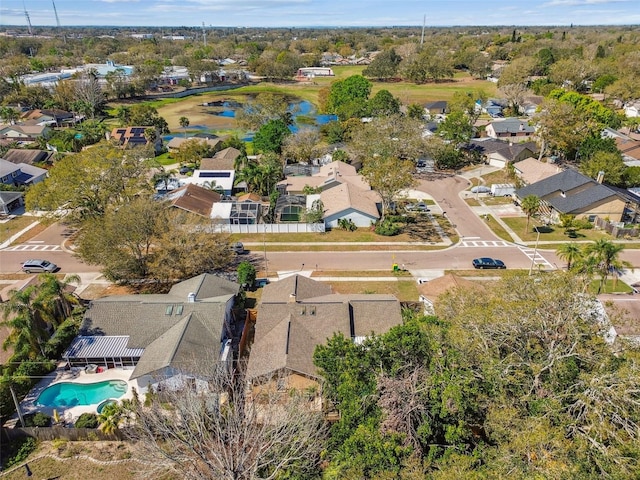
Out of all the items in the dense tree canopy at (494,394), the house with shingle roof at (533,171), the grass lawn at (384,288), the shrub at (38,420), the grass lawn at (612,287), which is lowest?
the grass lawn at (384,288)

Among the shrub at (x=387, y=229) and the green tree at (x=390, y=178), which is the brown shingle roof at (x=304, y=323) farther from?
the green tree at (x=390, y=178)

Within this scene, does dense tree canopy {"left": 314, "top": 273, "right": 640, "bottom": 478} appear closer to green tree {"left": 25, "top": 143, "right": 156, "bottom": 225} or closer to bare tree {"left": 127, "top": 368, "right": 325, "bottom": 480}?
bare tree {"left": 127, "top": 368, "right": 325, "bottom": 480}

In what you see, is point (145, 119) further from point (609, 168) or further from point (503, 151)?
point (609, 168)

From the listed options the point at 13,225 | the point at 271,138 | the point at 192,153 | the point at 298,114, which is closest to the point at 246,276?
the point at 13,225

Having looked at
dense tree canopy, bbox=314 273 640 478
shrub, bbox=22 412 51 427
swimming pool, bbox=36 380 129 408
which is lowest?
swimming pool, bbox=36 380 129 408

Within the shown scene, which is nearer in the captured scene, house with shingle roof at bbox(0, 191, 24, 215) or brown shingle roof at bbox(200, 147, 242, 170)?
house with shingle roof at bbox(0, 191, 24, 215)

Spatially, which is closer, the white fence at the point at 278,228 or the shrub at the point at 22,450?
the shrub at the point at 22,450

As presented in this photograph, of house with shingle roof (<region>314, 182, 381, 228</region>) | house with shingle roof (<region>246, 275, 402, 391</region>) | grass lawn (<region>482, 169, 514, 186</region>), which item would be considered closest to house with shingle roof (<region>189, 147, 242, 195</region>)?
house with shingle roof (<region>314, 182, 381, 228</region>)

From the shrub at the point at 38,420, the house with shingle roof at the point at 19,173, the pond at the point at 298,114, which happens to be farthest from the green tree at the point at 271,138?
the shrub at the point at 38,420
